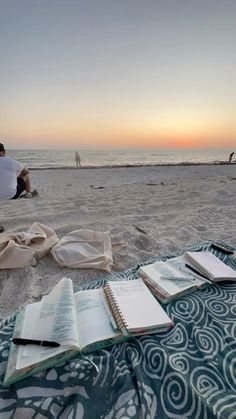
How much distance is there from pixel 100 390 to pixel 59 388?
0.49 ft

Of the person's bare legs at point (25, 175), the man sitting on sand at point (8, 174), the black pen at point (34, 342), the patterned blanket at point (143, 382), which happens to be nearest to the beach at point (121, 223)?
the man sitting on sand at point (8, 174)

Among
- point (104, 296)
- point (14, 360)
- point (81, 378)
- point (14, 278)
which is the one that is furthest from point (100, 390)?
point (14, 278)

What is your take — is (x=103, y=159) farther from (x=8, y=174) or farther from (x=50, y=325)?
(x=50, y=325)

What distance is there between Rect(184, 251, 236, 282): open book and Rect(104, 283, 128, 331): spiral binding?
2.08 feet

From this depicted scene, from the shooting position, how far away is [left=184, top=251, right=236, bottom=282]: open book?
4.99 ft

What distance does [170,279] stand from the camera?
1.53m

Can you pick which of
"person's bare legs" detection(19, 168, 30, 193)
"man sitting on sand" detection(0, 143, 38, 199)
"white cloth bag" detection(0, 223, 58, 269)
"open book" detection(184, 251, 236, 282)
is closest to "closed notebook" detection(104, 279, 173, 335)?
"open book" detection(184, 251, 236, 282)

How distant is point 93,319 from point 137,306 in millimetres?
242

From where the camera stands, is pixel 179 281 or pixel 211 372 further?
pixel 179 281

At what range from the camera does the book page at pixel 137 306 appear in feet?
3.77

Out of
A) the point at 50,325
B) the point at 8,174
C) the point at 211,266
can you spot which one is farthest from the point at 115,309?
the point at 8,174

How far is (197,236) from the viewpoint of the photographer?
302cm

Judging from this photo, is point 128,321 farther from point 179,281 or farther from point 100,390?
point 179,281

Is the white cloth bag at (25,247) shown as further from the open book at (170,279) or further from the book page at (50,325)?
the open book at (170,279)
